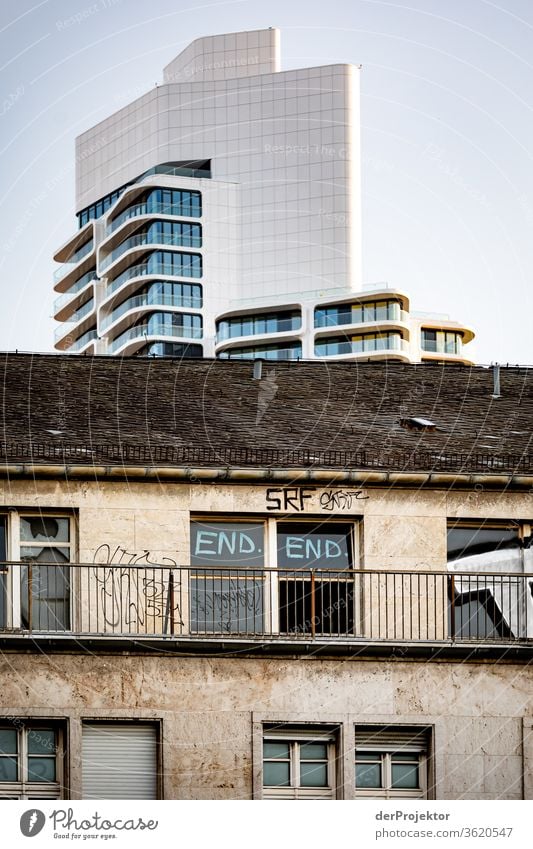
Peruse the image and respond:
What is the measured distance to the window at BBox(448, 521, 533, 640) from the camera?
30438 mm

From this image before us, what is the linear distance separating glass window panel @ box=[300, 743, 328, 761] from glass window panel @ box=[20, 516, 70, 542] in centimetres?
542

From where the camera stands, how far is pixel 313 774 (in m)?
29.2

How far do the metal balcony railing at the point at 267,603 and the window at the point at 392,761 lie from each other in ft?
5.27

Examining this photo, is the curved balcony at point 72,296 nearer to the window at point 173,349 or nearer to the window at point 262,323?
the window at point 173,349

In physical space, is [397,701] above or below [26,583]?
below

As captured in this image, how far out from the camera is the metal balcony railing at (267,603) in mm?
29328

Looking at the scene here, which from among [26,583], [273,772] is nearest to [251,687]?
[273,772]

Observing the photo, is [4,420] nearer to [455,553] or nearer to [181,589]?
[181,589]

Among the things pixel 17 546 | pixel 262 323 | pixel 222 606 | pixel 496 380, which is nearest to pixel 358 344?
pixel 262 323

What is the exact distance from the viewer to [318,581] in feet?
100.0

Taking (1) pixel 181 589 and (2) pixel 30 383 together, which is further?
(2) pixel 30 383

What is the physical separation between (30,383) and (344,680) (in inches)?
378
